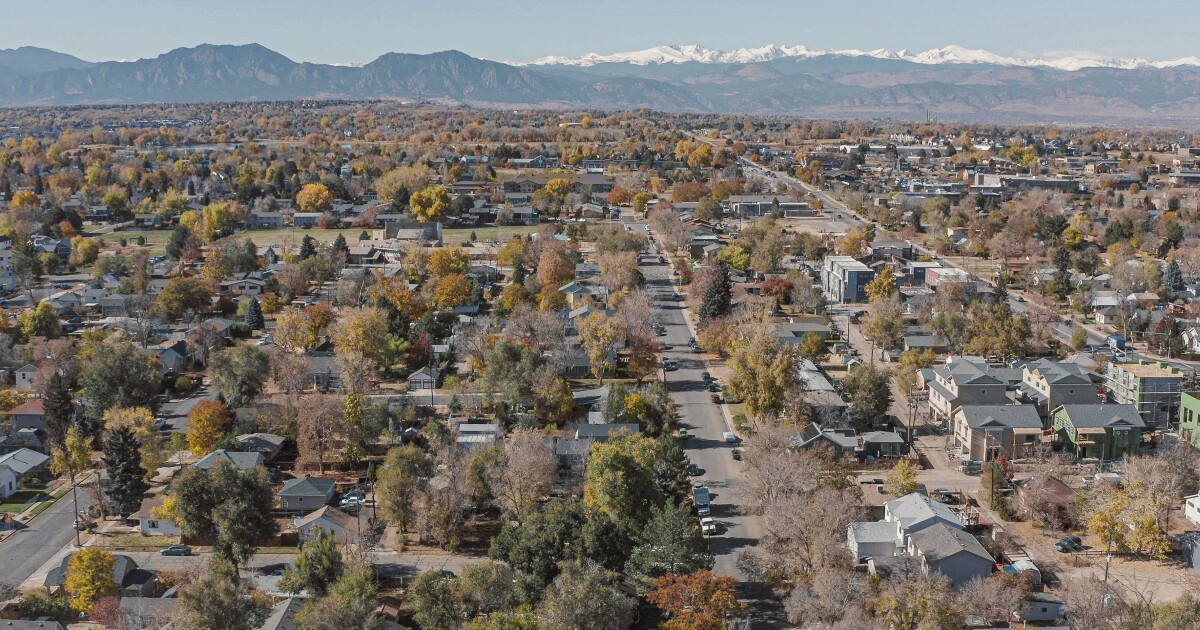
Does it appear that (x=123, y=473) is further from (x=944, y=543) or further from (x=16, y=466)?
(x=944, y=543)

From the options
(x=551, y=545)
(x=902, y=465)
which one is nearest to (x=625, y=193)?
(x=902, y=465)

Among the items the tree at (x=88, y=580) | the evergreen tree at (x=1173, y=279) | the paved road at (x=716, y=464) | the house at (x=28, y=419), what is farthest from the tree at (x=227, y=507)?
the evergreen tree at (x=1173, y=279)

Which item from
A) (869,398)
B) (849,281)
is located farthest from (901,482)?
(849,281)

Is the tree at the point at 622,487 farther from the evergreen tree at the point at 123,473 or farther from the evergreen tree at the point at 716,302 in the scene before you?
the evergreen tree at the point at 716,302

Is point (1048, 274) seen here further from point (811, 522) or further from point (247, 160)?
point (247, 160)

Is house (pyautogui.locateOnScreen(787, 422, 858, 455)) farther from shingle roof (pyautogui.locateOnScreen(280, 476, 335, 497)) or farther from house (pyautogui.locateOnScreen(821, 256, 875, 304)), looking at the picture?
house (pyautogui.locateOnScreen(821, 256, 875, 304))

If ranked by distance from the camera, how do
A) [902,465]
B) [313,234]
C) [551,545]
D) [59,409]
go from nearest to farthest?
[551,545] < [902,465] < [59,409] < [313,234]

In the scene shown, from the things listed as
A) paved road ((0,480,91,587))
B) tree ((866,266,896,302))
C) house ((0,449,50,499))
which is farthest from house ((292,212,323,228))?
paved road ((0,480,91,587))
